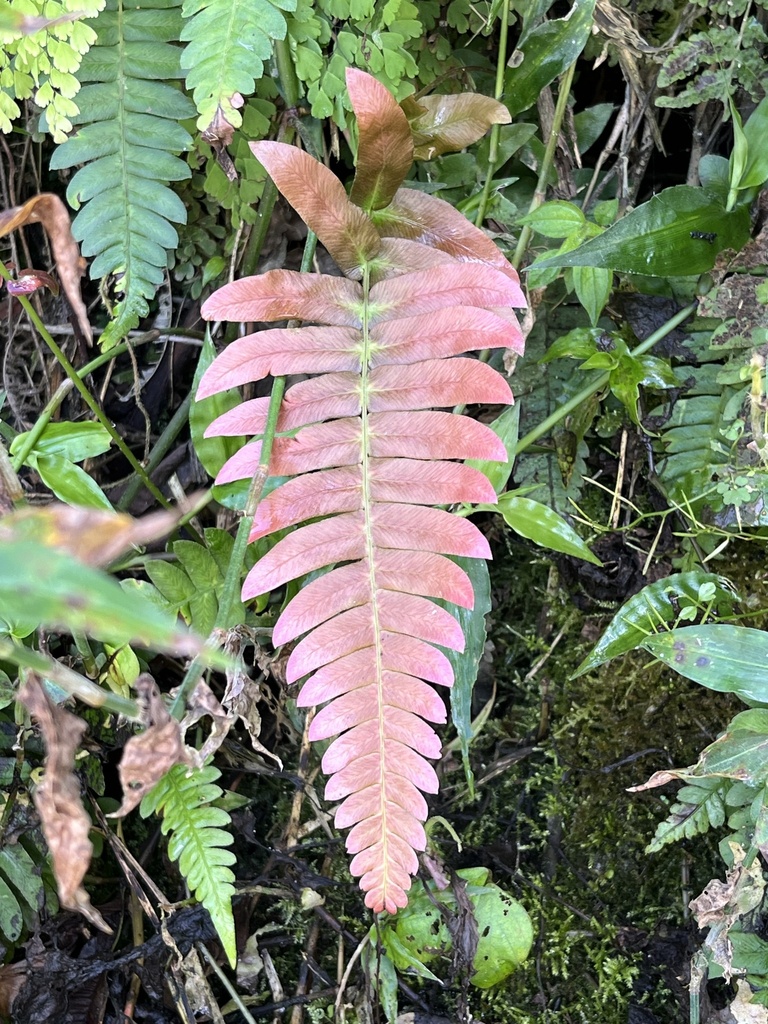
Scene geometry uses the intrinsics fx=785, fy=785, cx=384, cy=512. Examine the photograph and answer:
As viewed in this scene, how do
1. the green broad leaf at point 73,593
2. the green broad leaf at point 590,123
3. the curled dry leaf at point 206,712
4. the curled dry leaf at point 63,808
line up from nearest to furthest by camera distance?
the green broad leaf at point 73,593
the curled dry leaf at point 63,808
the curled dry leaf at point 206,712
the green broad leaf at point 590,123

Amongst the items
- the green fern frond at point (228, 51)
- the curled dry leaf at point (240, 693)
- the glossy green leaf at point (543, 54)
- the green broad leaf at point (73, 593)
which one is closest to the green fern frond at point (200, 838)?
the curled dry leaf at point (240, 693)

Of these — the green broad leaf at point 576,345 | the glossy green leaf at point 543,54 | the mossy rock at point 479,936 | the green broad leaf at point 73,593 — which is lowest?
the mossy rock at point 479,936

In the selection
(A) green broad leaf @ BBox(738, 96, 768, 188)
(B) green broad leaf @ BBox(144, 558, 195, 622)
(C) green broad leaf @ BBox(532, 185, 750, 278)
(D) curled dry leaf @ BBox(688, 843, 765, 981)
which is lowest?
(D) curled dry leaf @ BBox(688, 843, 765, 981)

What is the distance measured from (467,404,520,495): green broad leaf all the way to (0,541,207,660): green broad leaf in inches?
32.4

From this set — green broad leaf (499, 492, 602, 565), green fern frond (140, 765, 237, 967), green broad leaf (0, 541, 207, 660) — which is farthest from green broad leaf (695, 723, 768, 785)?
green broad leaf (0, 541, 207, 660)

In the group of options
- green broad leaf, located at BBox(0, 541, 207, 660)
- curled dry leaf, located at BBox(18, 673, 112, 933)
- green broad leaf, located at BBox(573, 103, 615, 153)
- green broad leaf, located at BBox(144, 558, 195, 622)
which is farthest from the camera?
green broad leaf, located at BBox(573, 103, 615, 153)

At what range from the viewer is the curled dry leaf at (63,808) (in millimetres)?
637

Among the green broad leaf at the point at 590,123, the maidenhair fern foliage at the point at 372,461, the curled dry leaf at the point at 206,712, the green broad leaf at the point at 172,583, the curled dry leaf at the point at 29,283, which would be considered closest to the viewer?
the curled dry leaf at the point at 206,712

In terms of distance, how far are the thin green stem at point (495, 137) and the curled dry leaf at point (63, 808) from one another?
0.94 m

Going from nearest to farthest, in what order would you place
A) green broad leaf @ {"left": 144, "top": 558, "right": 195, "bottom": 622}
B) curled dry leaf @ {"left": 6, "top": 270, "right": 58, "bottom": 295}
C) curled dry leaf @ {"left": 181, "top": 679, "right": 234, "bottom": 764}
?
curled dry leaf @ {"left": 181, "top": 679, "right": 234, "bottom": 764}, curled dry leaf @ {"left": 6, "top": 270, "right": 58, "bottom": 295}, green broad leaf @ {"left": 144, "top": 558, "right": 195, "bottom": 622}

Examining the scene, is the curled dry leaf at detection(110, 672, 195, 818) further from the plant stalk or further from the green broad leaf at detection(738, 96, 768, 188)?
the green broad leaf at detection(738, 96, 768, 188)

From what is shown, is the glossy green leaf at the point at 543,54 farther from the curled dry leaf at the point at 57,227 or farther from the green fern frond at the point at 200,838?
the green fern frond at the point at 200,838

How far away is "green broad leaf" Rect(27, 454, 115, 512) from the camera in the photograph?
113 cm

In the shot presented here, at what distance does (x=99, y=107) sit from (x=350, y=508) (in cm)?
75
